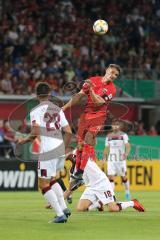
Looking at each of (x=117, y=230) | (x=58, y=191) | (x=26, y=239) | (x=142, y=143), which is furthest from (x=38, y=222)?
(x=142, y=143)

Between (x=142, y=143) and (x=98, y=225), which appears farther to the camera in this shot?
(x=142, y=143)

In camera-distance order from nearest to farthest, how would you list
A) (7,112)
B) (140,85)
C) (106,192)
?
1. (106,192)
2. (7,112)
3. (140,85)

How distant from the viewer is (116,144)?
25719 millimetres

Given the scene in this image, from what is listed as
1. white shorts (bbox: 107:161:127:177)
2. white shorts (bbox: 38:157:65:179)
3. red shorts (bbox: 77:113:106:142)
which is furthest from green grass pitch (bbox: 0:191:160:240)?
white shorts (bbox: 107:161:127:177)

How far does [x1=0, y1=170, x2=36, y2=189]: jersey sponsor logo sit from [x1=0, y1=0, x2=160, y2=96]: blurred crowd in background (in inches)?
196

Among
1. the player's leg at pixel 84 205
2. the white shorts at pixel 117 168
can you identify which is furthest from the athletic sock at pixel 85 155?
the white shorts at pixel 117 168

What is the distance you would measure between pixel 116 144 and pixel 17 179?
429cm

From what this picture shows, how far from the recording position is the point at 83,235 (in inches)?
467

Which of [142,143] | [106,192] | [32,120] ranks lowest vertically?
[142,143]

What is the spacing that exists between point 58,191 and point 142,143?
1719 centimetres

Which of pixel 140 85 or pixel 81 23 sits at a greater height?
pixel 81 23

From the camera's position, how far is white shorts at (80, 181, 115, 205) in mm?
16438

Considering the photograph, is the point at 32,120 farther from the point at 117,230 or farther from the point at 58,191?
the point at 117,230

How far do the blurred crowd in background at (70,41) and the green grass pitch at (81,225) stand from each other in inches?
615
